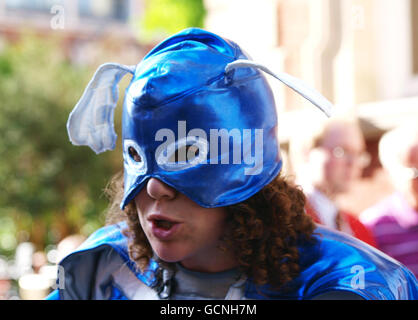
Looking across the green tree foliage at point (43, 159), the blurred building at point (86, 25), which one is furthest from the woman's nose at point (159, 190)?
the blurred building at point (86, 25)

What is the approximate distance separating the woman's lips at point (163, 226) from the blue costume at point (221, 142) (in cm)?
9

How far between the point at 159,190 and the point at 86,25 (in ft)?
82.7

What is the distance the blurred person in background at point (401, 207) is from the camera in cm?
309

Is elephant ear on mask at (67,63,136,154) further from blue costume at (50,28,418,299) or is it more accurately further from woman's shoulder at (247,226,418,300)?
woman's shoulder at (247,226,418,300)

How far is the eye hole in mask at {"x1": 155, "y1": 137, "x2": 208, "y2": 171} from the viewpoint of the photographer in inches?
70.4

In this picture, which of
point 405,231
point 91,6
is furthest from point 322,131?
point 91,6

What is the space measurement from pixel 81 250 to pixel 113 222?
164mm

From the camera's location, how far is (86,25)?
26094 millimetres

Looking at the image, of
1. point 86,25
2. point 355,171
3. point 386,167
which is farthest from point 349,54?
point 86,25

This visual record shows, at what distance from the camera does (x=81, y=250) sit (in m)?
2.17

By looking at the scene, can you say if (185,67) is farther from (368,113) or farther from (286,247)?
(368,113)

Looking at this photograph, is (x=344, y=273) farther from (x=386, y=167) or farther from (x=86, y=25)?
(x=86, y=25)

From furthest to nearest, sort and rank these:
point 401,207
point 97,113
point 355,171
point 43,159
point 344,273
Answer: point 43,159
point 355,171
point 401,207
point 97,113
point 344,273

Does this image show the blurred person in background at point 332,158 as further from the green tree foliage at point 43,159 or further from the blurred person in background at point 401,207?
the green tree foliage at point 43,159
